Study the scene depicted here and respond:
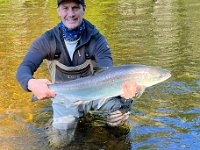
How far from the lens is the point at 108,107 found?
5.58 m

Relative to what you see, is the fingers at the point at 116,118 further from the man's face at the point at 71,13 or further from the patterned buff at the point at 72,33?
the man's face at the point at 71,13

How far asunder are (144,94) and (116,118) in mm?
1841

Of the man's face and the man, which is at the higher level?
the man's face

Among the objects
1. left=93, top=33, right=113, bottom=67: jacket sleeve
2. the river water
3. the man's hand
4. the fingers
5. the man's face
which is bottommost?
the river water

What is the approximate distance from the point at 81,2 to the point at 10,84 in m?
3.45

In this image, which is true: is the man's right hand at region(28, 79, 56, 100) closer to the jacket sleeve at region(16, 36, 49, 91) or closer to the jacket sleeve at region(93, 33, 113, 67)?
the jacket sleeve at region(16, 36, 49, 91)

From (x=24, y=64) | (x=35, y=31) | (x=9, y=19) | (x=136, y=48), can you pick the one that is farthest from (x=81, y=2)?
(x=9, y=19)

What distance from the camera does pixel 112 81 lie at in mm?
4523

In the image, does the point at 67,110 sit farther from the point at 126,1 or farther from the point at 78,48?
the point at 126,1

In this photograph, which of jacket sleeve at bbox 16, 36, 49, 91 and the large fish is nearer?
the large fish

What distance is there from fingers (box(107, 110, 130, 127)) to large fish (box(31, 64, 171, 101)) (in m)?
1.01

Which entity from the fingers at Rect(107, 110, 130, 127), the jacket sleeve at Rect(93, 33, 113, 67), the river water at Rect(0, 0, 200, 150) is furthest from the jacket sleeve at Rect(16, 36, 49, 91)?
the fingers at Rect(107, 110, 130, 127)

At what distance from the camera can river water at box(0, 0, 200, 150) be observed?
5652 millimetres

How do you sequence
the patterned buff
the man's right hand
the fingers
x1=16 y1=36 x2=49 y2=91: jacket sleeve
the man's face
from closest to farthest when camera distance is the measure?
the man's right hand
x1=16 y1=36 x2=49 y2=91: jacket sleeve
the man's face
the patterned buff
the fingers
